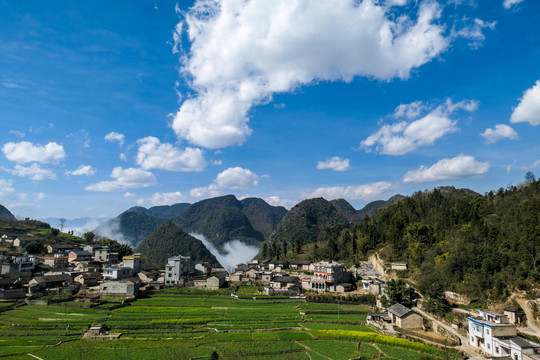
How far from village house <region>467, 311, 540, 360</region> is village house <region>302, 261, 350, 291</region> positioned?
2710 centimetres

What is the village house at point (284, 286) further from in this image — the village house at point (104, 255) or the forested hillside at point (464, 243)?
the village house at point (104, 255)

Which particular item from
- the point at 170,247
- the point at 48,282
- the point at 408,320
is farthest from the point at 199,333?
the point at 170,247

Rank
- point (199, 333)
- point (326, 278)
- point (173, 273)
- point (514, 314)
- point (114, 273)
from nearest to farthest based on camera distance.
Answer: point (514, 314) < point (199, 333) < point (114, 273) < point (326, 278) < point (173, 273)

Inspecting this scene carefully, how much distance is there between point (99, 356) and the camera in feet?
90.5

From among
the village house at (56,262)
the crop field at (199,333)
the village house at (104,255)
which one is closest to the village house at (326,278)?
the crop field at (199,333)

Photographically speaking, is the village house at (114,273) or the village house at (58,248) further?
the village house at (58,248)

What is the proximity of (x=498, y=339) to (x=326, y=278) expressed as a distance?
31473 mm

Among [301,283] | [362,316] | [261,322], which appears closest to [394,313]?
[362,316]

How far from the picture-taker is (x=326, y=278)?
56844 mm

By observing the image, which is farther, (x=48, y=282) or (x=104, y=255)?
(x=104, y=255)

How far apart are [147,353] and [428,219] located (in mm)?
64734

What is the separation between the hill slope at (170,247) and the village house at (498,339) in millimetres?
95460

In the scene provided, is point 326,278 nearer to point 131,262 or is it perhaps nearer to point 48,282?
point 131,262

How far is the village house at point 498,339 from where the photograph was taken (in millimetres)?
24844
